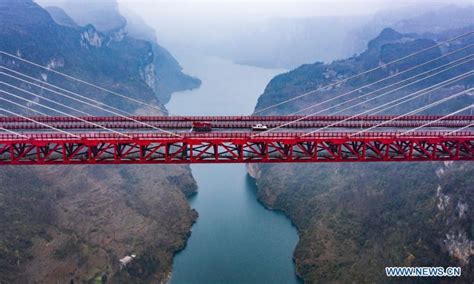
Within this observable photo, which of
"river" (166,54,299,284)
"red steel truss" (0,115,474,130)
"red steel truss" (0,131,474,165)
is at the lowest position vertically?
"river" (166,54,299,284)

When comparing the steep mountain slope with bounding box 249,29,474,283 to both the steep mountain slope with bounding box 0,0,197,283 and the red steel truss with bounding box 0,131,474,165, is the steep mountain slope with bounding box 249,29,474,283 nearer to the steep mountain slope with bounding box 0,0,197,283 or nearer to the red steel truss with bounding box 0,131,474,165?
the red steel truss with bounding box 0,131,474,165

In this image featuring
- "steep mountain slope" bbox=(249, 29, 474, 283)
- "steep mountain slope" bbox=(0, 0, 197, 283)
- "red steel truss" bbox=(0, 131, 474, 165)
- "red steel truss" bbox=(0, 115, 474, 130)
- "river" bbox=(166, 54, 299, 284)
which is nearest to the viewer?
"red steel truss" bbox=(0, 131, 474, 165)

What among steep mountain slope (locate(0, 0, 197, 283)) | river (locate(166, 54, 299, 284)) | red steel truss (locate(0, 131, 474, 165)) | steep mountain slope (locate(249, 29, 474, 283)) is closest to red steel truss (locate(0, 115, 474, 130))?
red steel truss (locate(0, 131, 474, 165))

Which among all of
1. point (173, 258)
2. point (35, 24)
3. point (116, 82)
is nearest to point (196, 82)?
point (116, 82)

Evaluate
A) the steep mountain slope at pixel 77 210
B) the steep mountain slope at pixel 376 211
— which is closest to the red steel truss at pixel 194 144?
the steep mountain slope at pixel 376 211

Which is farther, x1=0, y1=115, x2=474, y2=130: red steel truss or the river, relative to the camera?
the river
